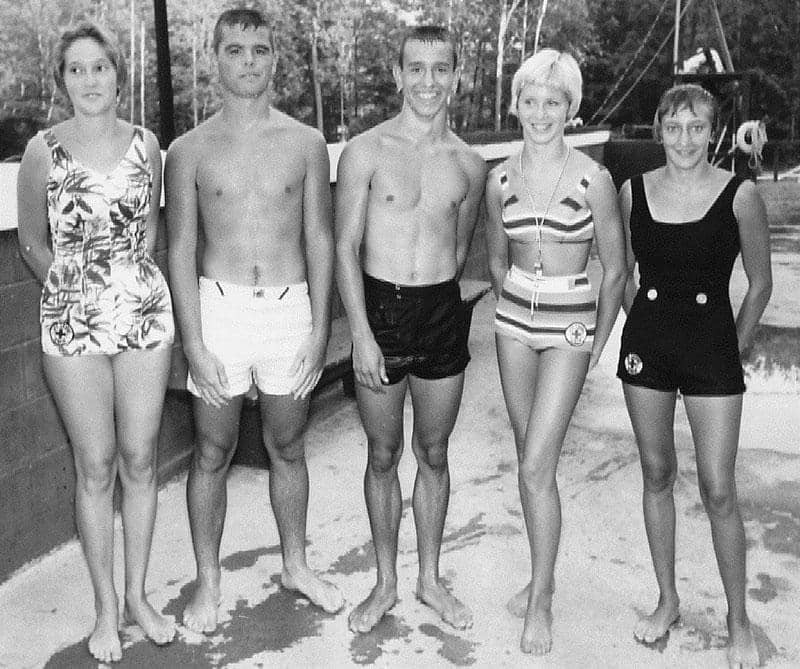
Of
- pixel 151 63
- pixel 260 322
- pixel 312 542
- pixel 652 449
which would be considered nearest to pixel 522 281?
pixel 652 449

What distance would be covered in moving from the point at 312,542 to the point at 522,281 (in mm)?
1627

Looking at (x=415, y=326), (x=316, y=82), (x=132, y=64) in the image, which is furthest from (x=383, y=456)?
(x=316, y=82)

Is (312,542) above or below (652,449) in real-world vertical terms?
below

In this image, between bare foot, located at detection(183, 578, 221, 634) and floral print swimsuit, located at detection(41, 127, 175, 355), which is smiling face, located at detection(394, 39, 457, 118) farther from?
bare foot, located at detection(183, 578, 221, 634)

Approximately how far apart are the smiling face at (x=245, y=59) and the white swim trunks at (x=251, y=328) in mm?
659

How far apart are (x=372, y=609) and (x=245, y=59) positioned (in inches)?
76.4

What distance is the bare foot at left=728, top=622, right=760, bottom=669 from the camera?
3021mm

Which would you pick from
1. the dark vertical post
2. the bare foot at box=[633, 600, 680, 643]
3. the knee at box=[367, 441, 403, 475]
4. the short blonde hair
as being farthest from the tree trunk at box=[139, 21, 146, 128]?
the bare foot at box=[633, 600, 680, 643]

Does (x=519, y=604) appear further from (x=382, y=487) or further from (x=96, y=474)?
(x=96, y=474)

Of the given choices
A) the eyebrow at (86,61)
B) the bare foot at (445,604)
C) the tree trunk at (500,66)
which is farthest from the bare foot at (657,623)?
the tree trunk at (500,66)

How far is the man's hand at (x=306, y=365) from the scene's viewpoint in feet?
10.6

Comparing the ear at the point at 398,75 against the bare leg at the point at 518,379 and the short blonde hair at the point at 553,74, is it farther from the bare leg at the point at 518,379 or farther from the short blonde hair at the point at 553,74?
the bare leg at the point at 518,379

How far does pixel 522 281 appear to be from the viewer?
3141 millimetres

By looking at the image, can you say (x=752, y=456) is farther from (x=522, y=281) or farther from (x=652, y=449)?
(x=522, y=281)
